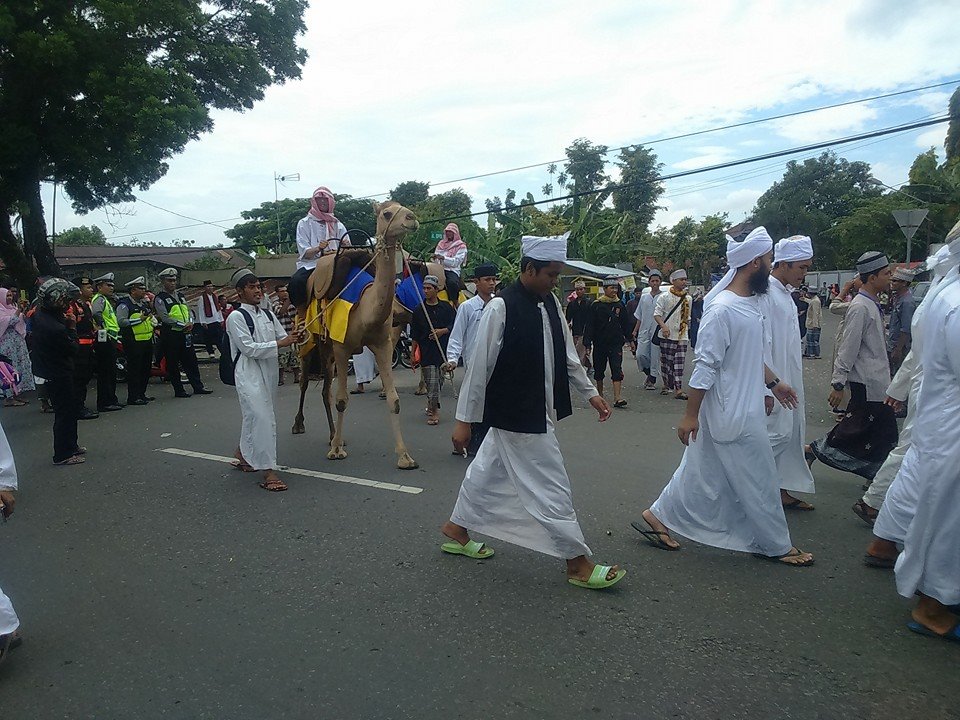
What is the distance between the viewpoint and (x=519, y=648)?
10.9ft

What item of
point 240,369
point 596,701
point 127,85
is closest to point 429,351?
point 240,369

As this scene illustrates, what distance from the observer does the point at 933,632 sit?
10.9 feet

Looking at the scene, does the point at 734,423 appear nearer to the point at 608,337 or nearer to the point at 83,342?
the point at 608,337

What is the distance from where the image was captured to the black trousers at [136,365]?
443 inches

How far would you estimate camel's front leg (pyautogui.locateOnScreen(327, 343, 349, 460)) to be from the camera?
23.6ft

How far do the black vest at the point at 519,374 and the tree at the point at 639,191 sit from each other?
3811cm

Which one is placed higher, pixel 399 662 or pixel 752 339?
pixel 752 339

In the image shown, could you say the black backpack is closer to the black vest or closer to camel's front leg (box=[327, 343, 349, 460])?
camel's front leg (box=[327, 343, 349, 460])

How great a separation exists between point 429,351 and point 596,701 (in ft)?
21.2

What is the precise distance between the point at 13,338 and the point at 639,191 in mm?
36109

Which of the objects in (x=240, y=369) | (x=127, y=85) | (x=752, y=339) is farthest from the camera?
(x=127, y=85)

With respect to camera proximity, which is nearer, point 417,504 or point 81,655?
point 81,655

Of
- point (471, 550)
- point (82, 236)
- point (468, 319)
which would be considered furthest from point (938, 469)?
point (82, 236)

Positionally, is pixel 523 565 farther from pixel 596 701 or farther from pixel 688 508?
pixel 596 701
